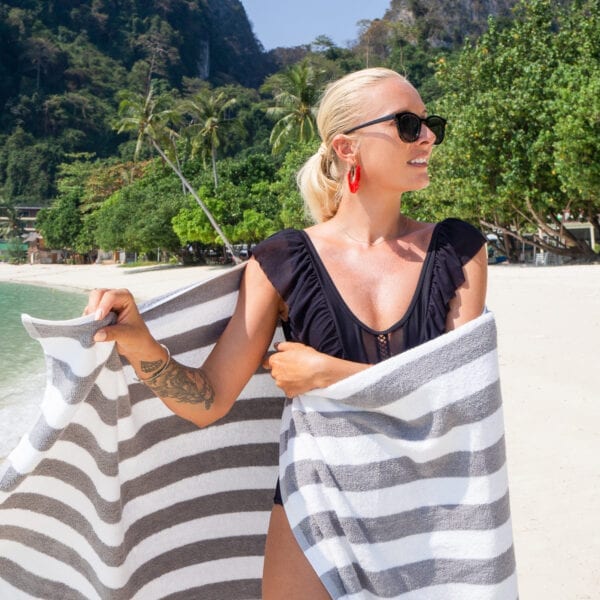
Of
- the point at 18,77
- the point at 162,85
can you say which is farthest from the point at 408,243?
the point at 18,77

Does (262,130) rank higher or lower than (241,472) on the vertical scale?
higher

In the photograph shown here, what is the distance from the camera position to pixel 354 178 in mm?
1830

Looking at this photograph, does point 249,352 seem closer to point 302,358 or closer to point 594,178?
point 302,358

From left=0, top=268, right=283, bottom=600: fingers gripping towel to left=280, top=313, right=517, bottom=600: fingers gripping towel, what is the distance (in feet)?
1.19

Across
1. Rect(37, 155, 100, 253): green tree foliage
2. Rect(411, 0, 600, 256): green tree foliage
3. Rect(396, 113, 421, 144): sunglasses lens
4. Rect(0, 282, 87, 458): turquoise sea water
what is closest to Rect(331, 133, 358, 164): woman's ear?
Rect(396, 113, 421, 144): sunglasses lens

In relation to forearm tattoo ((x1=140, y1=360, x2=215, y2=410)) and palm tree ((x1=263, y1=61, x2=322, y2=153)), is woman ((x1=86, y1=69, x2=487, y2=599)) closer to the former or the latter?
forearm tattoo ((x1=140, y1=360, x2=215, y2=410))

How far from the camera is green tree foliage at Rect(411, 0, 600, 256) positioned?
21.8m

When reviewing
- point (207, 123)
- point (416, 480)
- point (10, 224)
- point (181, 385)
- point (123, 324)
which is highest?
point (207, 123)

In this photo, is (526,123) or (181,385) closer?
(181,385)

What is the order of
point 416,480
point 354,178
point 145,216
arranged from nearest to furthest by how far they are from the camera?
point 416,480
point 354,178
point 145,216

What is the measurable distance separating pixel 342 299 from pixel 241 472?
1.82ft

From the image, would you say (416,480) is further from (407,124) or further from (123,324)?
(407,124)

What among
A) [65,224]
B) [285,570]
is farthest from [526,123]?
[65,224]

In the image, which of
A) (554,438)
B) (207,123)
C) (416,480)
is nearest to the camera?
(416,480)
